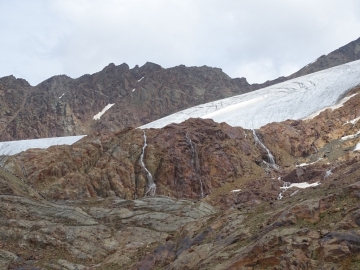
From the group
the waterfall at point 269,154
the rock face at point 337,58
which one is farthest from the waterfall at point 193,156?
the rock face at point 337,58

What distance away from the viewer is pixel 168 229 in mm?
23141

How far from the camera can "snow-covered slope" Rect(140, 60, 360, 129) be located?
62062 mm

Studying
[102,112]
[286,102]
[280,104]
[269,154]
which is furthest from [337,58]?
[269,154]

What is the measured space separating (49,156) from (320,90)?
42.7m

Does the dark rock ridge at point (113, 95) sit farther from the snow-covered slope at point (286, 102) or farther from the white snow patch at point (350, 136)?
the white snow patch at point (350, 136)

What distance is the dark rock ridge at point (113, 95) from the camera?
11788cm

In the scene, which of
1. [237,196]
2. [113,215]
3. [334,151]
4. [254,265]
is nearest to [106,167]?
[237,196]

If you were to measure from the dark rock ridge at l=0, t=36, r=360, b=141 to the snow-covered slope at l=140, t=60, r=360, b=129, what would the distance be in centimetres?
4916

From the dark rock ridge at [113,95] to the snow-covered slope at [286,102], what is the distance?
49.2 meters

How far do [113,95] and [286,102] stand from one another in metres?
83.2

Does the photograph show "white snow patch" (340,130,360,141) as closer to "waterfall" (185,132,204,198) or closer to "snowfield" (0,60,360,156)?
"snowfield" (0,60,360,156)

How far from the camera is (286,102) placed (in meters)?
67.1

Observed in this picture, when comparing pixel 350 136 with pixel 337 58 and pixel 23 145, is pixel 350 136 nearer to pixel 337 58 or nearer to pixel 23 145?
pixel 23 145

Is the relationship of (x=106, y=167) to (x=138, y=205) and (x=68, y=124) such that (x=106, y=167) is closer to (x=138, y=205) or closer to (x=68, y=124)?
(x=138, y=205)
